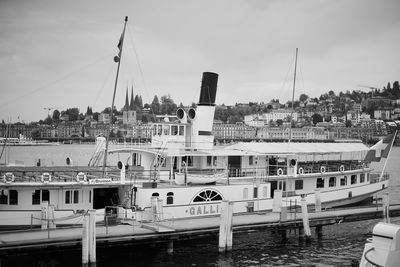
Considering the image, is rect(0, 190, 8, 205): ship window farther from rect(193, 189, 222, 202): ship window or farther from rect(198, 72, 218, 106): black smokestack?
rect(198, 72, 218, 106): black smokestack

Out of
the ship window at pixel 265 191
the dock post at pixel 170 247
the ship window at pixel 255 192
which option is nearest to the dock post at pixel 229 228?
the dock post at pixel 170 247

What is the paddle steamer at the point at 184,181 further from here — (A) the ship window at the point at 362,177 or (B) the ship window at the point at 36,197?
(A) the ship window at the point at 362,177

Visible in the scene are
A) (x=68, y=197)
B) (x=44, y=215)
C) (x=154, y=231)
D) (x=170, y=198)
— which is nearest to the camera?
(x=154, y=231)

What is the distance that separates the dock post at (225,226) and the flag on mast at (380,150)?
18.5 m

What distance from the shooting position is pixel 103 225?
24312 mm

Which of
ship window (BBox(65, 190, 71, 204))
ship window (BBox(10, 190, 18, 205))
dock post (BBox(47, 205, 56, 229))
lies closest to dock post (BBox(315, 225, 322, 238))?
ship window (BBox(65, 190, 71, 204))

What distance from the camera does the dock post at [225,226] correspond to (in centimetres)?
2312

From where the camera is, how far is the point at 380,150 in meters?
39.3

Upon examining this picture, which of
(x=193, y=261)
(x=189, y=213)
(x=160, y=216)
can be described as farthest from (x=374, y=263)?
(x=189, y=213)

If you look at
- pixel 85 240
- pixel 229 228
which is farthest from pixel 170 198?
pixel 85 240

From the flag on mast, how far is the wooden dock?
9.82 meters

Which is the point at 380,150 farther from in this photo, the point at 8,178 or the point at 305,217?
the point at 8,178

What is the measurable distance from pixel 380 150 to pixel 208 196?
16865mm

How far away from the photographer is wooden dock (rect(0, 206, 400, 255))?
20.3 metres
